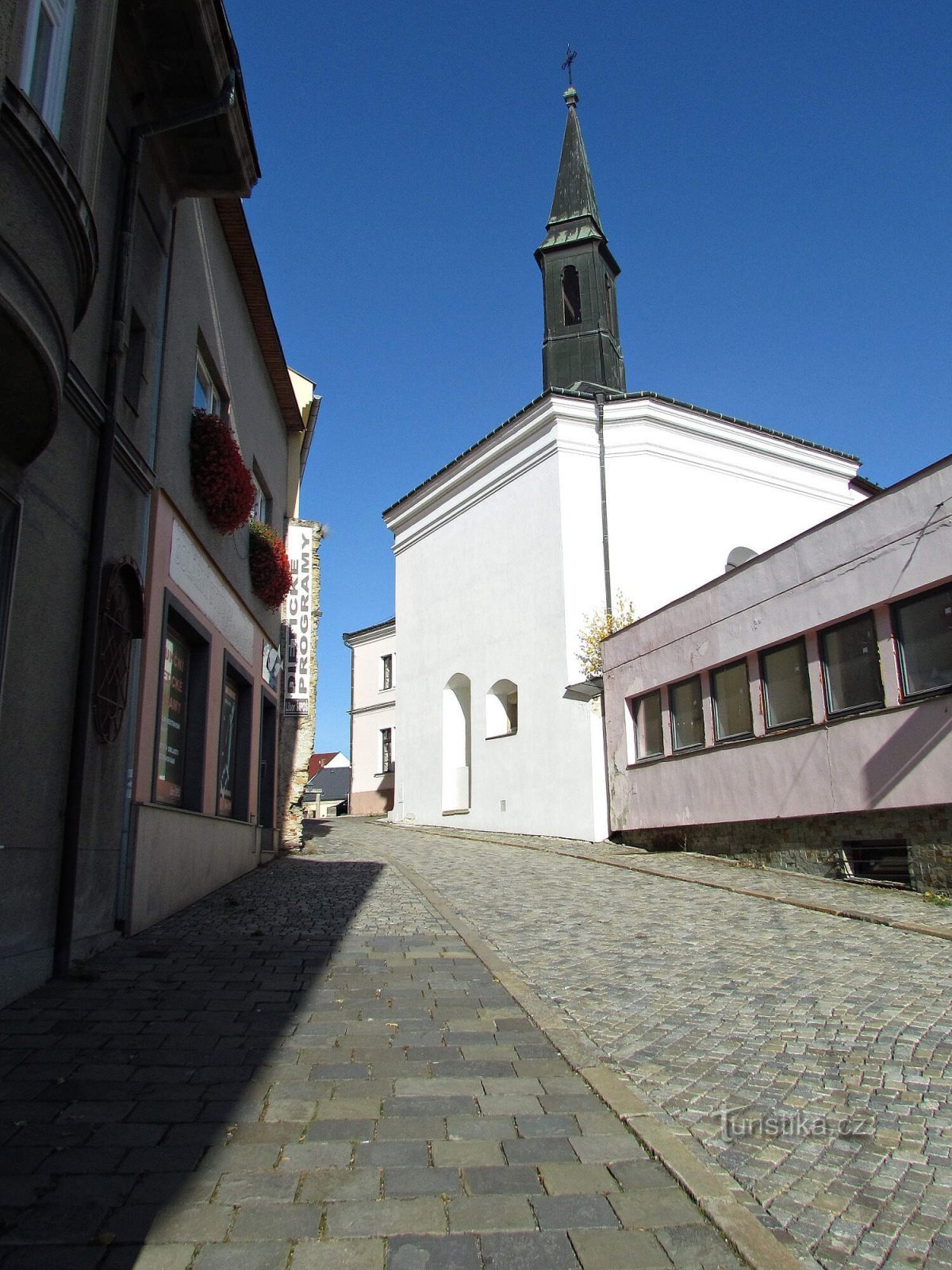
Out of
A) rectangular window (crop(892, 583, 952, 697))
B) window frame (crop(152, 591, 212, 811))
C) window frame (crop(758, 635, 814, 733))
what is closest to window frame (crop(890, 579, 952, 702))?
rectangular window (crop(892, 583, 952, 697))

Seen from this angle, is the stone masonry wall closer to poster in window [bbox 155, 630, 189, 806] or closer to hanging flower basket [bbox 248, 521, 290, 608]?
hanging flower basket [bbox 248, 521, 290, 608]

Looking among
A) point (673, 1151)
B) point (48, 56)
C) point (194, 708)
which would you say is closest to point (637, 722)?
point (194, 708)

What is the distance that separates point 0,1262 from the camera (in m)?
2.83

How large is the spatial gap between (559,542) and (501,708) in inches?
192

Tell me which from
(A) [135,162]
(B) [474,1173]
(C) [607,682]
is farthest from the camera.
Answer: (C) [607,682]

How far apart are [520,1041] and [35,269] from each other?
4396 millimetres

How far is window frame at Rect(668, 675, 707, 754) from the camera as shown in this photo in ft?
50.5

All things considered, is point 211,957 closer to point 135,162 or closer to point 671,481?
point 135,162

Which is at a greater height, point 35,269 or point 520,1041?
point 35,269

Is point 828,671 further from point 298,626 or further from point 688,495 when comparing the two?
point 688,495

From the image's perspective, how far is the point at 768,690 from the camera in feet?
44.8

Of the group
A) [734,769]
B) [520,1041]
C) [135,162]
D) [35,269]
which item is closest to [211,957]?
[520,1041]

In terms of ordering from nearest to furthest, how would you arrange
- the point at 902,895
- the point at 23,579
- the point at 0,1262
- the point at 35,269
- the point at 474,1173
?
the point at 0,1262 < the point at 474,1173 < the point at 35,269 < the point at 23,579 < the point at 902,895

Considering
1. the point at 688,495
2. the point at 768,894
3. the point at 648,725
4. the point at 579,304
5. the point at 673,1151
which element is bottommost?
the point at 673,1151
